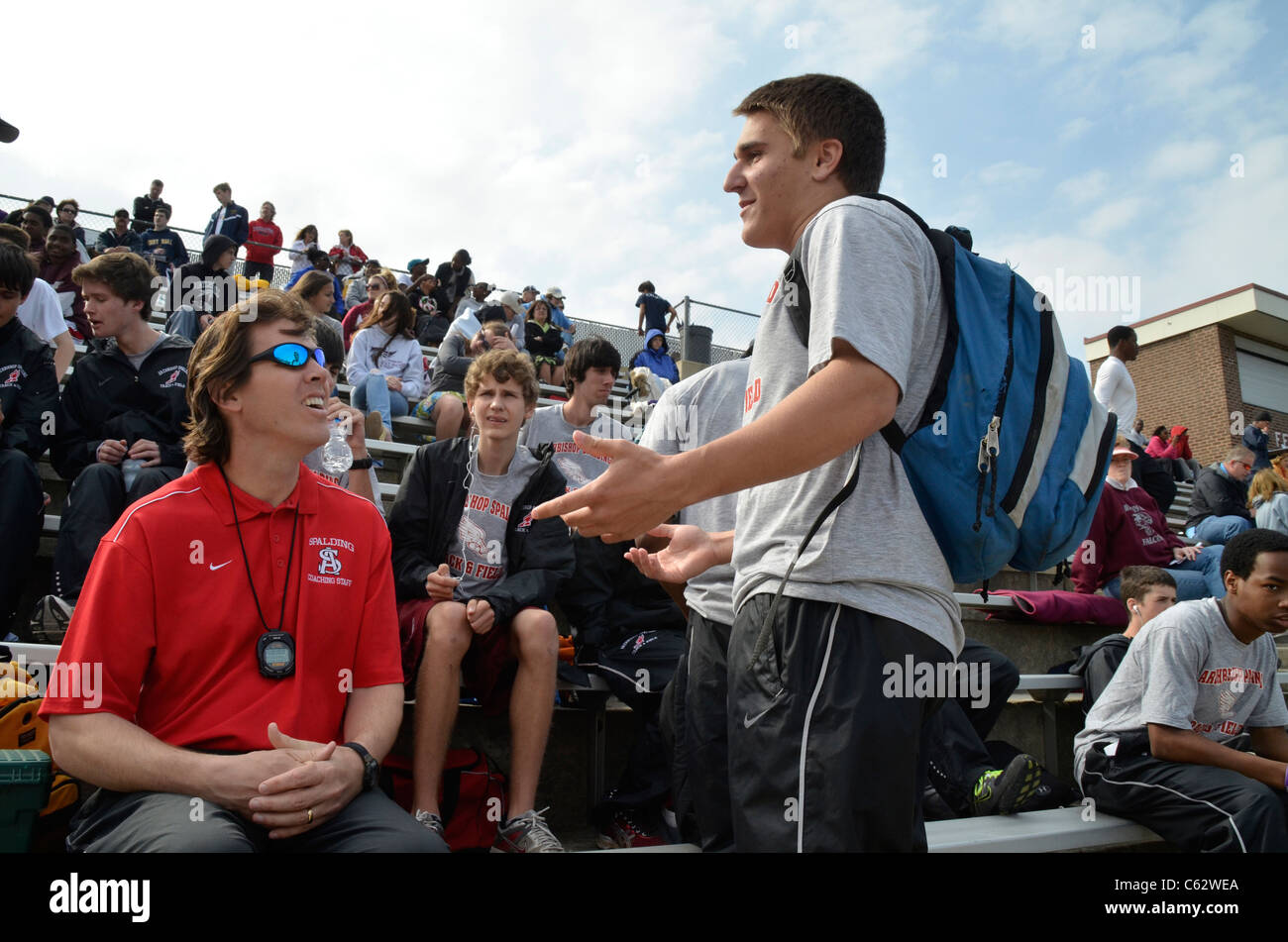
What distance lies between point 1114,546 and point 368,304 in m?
6.96

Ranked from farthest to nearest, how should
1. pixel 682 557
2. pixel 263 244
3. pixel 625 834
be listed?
pixel 263 244, pixel 625 834, pixel 682 557

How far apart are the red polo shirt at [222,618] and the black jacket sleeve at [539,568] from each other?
96 cm

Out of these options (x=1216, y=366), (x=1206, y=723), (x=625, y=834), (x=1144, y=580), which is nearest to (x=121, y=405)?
(x=625, y=834)

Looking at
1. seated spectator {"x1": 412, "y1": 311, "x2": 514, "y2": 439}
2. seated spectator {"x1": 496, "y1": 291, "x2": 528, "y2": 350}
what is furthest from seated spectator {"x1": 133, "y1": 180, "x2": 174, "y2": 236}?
seated spectator {"x1": 412, "y1": 311, "x2": 514, "y2": 439}

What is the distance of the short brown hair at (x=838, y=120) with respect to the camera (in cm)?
161

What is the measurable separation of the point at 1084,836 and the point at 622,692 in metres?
1.89

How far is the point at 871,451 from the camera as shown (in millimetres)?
1462

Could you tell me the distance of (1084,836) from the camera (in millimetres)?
3426

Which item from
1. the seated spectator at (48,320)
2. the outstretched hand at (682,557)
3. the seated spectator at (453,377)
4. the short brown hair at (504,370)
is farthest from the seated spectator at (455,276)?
the outstretched hand at (682,557)

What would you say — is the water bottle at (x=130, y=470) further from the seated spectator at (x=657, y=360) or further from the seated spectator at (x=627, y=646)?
the seated spectator at (x=657, y=360)

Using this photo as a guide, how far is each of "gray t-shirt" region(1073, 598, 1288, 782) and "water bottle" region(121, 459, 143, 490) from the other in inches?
166

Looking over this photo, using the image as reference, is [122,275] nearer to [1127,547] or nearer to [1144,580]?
[1144,580]

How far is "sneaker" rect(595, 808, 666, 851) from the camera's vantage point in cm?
325

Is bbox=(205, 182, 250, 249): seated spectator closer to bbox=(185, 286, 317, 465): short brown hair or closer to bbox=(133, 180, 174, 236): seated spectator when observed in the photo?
bbox=(133, 180, 174, 236): seated spectator
